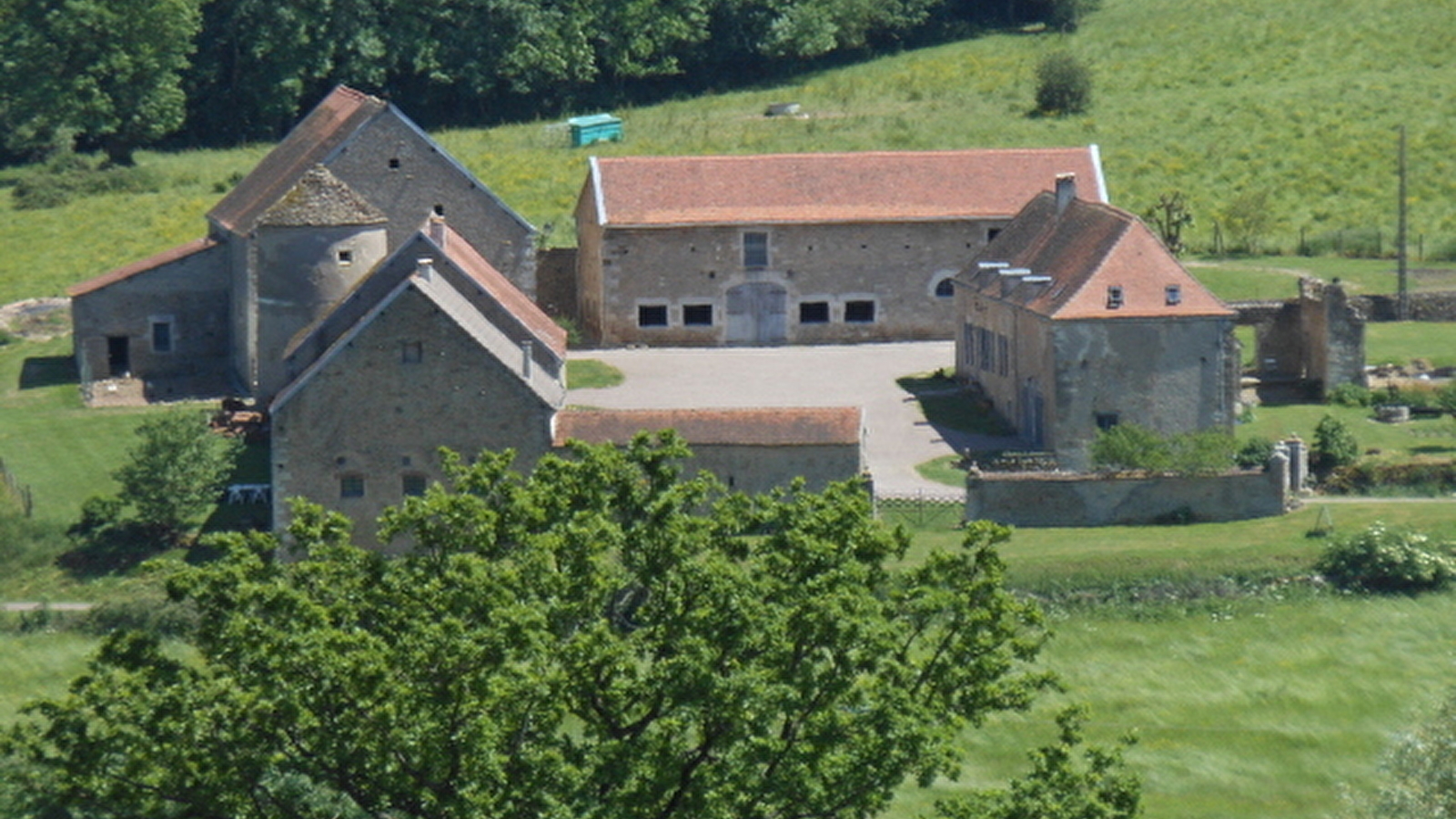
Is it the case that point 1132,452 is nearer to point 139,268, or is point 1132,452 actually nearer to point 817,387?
point 817,387

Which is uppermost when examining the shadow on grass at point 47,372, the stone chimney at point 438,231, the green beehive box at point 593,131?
the green beehive box at point 593,131

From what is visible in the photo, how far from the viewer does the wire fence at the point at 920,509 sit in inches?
1881

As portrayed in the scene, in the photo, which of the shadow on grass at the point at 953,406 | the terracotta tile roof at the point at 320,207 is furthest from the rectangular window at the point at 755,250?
the terracotta tile roof at the point at 320,207

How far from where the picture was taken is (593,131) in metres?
86.9

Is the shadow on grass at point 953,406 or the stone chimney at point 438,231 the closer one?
the stone chimney at point 438,231

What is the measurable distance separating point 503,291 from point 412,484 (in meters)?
8.12

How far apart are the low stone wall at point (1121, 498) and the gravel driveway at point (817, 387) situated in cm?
151

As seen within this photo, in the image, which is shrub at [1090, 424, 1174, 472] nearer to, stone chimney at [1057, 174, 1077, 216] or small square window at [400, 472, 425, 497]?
stone chimney at [1057, 174, 1077, 216]

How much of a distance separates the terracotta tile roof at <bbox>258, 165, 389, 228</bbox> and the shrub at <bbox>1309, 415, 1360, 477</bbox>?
20474mm

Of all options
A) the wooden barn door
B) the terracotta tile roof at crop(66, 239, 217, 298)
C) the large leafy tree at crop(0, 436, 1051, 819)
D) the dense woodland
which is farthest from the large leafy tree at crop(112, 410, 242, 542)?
the dense woodland

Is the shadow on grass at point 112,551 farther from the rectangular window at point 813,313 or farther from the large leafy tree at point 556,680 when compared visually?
the rectangular window at point 813,313

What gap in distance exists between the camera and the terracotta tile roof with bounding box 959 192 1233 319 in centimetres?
5228

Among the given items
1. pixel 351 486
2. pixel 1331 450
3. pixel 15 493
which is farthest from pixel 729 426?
pixel 15 493

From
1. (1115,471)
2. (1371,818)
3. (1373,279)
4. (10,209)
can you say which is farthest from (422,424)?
(10,209)
